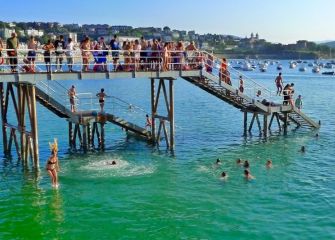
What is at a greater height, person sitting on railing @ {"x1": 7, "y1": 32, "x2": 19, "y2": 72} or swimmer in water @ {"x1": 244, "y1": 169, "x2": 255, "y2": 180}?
person sitting on railing @ {"x1": 7, "y1": 32, "x2": 19, "y2": 72}

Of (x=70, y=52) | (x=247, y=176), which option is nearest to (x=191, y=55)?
(x=70, y=52)

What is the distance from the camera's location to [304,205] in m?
20.6

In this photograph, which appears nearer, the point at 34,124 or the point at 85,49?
the point at 34,124

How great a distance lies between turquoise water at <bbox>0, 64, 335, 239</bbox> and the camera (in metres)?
17.9

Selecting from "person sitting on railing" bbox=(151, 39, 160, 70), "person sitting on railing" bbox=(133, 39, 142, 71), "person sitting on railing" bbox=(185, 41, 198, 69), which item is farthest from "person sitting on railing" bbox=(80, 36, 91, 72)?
"person sitting on railing" bbox=(185, 41, 198, 69)

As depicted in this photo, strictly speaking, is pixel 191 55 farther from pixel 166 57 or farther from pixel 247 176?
pixel 247 176

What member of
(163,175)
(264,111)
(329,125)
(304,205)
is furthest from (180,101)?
(304,205)

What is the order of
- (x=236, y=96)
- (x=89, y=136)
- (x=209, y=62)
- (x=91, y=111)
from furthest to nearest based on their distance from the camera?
(x=236, y=96), (x=89, y=136), (x=91, y=111), (x=209, y=62)

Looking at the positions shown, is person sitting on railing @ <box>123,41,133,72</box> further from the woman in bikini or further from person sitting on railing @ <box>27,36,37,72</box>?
the woman in bikini

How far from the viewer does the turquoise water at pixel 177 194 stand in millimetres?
17891

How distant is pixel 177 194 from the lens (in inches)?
863

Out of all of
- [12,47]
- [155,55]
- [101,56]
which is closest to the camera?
[12,47]

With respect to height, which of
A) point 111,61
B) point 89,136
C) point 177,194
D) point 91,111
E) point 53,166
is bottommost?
point 177,194

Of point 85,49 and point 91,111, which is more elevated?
point 85,49
